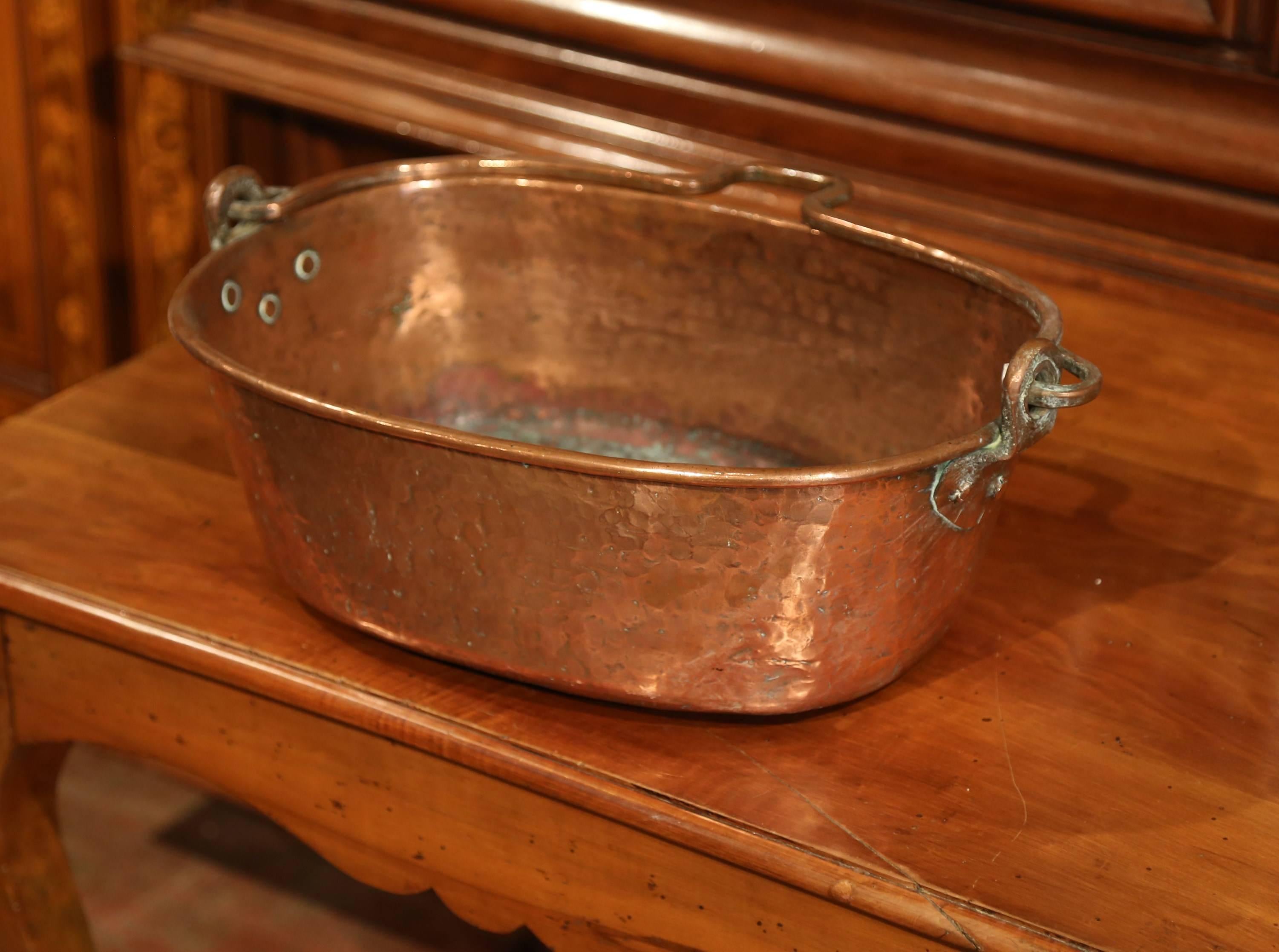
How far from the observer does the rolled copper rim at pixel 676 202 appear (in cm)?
51

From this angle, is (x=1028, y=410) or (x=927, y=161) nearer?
(x=1028, y=410)

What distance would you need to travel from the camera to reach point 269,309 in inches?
29.8

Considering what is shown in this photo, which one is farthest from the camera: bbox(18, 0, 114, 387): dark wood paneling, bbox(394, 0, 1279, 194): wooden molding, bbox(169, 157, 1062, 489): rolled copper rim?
bbox(18, 0, 114, 387): dark wood paneling

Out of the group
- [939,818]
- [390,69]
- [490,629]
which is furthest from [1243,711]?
[390,69]

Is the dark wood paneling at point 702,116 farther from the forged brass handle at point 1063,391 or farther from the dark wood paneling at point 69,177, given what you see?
the forged brass handle at point 1063,391

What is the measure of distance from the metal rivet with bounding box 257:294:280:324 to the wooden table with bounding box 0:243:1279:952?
3.8 inches

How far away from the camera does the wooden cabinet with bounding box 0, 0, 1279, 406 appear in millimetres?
883

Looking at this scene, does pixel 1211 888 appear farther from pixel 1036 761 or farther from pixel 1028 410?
pixel 1028 410

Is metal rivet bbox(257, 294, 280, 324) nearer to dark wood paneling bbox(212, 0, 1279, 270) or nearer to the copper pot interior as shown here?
the copper pot interior

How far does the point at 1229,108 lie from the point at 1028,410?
41 centimetres

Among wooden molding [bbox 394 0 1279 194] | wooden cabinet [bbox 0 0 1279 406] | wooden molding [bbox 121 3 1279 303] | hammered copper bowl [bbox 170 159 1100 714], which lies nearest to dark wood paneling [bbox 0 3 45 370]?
wooden cabinet [bbox 0 0 1279 406]

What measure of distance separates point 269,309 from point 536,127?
365 millimetres

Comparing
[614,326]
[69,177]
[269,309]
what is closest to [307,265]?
[269,309]

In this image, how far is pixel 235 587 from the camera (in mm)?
682
